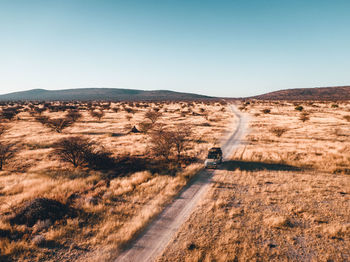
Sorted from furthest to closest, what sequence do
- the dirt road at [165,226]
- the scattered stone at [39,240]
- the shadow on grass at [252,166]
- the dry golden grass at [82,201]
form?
1. the shadow on grass at [252,166]
2. the scattered stone at [39,240]
3. the dry golden grass at [82,201]
4. the dirt road at [165,226]

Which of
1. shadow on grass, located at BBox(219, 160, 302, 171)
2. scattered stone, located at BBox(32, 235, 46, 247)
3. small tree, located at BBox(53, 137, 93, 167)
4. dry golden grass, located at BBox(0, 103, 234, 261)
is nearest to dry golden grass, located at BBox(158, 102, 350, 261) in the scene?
shadow on grass, located at BBox(219, 160, 302, 171)

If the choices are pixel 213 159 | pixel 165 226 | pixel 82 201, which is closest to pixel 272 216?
pixel 165 226

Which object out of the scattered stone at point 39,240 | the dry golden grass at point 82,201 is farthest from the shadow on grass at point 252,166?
the scattered stone at point 39,240

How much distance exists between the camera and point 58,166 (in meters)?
18.8

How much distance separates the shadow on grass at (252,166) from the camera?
17.5 meters

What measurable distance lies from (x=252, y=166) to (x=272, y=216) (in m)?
8.54

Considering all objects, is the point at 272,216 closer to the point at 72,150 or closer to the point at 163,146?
the point at 163,146

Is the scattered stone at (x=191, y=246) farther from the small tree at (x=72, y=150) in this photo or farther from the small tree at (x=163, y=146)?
the small tree at (x=72, y=150)

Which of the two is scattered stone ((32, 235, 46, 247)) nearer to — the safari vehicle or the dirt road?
the dirt road

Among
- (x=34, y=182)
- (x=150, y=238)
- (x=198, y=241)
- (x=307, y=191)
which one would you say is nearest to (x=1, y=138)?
(x=34, y=182)

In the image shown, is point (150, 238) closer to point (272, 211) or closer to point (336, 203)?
point (272, 211)

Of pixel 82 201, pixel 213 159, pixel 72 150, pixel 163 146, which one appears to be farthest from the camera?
pixel 163 146

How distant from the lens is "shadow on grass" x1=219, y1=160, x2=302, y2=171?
17.5 metres

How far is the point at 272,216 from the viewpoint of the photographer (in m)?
10.2
